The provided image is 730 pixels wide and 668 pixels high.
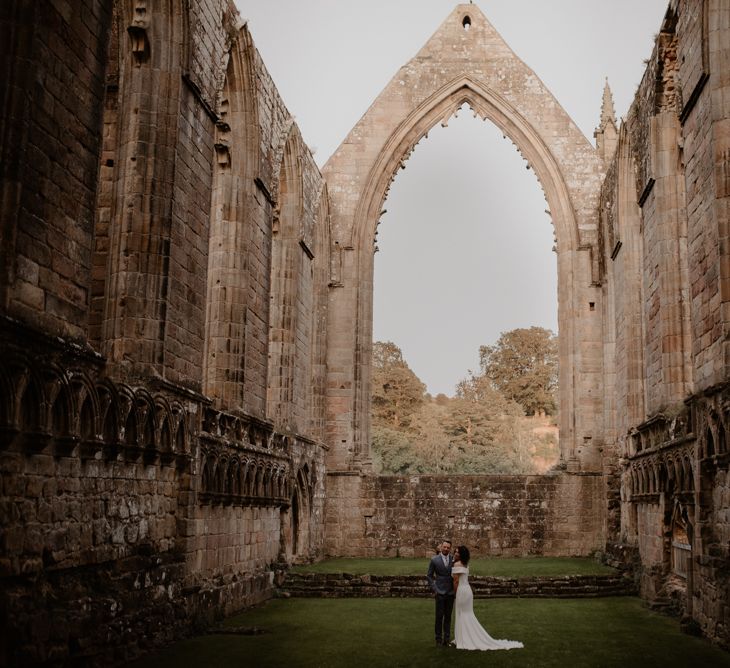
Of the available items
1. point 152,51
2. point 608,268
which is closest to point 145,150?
point 152,51

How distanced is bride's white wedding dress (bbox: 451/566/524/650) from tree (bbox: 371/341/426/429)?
31868 millimetres

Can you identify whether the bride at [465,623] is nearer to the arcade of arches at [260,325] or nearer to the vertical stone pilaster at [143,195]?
the arcade of arches at [260,325]

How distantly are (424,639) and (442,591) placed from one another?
739 mm

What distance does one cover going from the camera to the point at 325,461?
1866 cm

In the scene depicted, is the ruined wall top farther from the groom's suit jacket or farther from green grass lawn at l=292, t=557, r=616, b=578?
the groom's suit jacket

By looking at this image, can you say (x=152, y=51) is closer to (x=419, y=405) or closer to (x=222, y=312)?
(x=222, y=312)

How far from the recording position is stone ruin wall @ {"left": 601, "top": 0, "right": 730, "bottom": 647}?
360 inches

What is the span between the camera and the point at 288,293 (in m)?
16.0

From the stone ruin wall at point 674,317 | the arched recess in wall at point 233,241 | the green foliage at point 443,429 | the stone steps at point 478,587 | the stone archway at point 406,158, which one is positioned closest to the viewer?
the stone ruin wall at point 674,317

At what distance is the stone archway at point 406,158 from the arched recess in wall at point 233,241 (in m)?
6.42

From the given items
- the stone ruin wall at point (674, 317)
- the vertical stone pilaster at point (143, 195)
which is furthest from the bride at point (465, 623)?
the vertical stone pilaster at point (143, 195)

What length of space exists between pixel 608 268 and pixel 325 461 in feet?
22.0

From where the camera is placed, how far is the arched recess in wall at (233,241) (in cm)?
1199

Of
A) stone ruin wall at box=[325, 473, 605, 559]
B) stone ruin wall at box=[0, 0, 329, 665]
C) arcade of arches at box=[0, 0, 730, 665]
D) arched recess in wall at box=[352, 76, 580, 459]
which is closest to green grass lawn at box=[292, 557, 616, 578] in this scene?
stone ruin wall at box=[325, 473, 605, 559]
